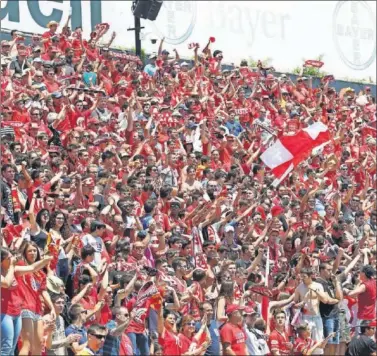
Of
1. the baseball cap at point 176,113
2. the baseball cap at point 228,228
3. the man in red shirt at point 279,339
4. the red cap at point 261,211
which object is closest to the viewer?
the man in red shirt at point 279,339

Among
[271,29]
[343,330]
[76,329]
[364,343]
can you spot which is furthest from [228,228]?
[271,29]

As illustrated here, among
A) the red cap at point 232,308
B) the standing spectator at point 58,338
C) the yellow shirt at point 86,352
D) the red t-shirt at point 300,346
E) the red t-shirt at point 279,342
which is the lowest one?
the red t-shirt at point 300,346

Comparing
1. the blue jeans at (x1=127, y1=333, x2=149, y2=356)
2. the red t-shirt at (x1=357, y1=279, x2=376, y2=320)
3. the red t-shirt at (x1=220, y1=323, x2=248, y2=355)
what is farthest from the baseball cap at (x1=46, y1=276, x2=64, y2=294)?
the red t-shirt at (x1=357, y1=279, x2=376, y2=320)

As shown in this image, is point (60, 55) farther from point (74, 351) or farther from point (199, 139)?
point (74, 351)

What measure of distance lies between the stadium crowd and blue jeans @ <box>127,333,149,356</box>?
20 millimetres

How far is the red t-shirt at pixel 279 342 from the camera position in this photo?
1231cm

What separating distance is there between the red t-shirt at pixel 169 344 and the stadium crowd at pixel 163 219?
1 cm

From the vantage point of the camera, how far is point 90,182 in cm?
1286

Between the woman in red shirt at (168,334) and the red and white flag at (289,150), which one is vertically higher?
the red and white flag at (289,150)

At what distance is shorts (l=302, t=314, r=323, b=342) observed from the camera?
43.2 feet

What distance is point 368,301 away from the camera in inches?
542

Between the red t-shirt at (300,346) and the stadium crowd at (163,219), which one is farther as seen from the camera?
the red t-shirt at (300,346)

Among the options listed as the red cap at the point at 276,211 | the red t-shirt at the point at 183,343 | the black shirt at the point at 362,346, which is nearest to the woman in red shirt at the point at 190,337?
the red t-shirt at the point at 183,343

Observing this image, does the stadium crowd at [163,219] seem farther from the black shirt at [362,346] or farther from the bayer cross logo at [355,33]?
the bayer cross logo at [355,33]
